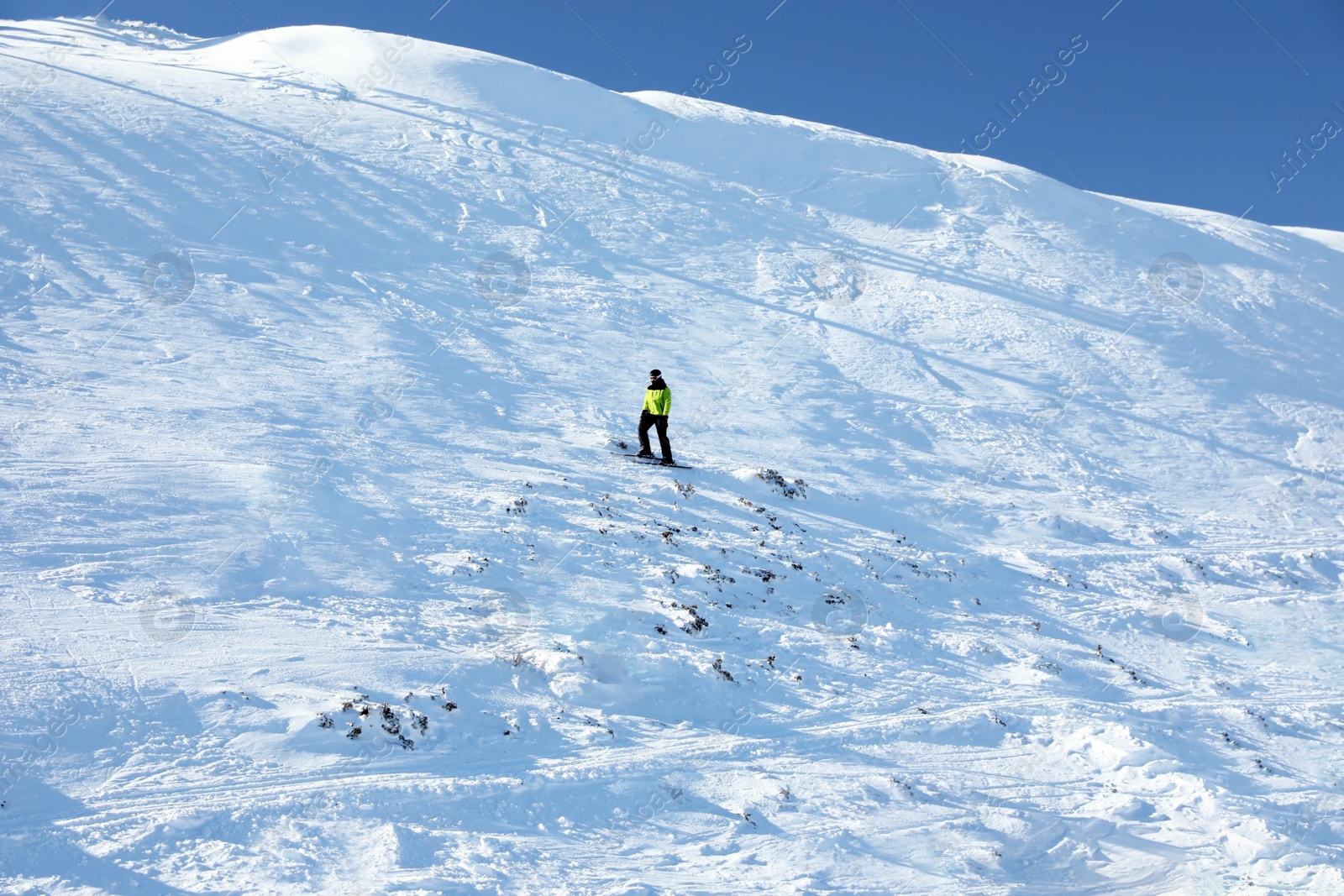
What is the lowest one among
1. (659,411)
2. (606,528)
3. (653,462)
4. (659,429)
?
(606,528)

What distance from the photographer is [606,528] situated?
1227 cm

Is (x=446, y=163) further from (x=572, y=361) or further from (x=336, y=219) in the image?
(x=572, y=361)

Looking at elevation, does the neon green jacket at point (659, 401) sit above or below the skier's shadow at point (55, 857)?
above

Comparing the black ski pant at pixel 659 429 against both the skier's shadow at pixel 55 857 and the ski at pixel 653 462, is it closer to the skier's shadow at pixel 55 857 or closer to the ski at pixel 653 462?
the ski at pixel 653 462

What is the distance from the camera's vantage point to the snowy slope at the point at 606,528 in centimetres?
726

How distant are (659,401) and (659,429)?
498 mm

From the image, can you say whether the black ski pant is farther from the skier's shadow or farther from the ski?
the skier's shadow

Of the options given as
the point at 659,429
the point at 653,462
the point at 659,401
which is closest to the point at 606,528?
the point at 659,429

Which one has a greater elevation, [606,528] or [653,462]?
[653,462]

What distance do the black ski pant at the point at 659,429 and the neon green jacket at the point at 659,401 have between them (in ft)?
0.25

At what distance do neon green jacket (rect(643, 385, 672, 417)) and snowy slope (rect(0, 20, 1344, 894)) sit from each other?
1.18 metres

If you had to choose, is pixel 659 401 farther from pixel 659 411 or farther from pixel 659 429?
pixel 659 429

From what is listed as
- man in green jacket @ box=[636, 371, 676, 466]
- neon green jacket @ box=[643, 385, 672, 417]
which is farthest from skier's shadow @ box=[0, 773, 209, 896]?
neon green jacket @ box=[643, 385, 672, 417]

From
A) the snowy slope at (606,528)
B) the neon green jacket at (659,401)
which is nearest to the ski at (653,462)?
the snowy slope at (606,528)
